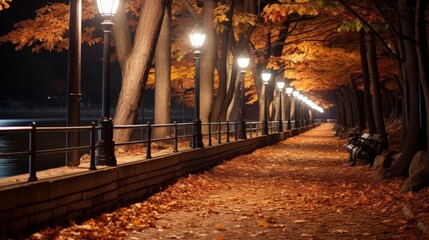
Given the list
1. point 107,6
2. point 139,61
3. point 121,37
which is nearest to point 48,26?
point 121,37

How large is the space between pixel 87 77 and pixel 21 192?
6285 inches

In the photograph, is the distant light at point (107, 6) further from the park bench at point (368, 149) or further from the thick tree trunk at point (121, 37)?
the park bench at point (368, 149)

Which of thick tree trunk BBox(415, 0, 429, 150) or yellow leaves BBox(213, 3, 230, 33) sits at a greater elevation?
yellow leaves BBox(213, 3, 230, 33)

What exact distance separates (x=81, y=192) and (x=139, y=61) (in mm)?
9711

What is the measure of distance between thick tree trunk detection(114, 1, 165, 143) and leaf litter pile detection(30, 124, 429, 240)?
10.2ft

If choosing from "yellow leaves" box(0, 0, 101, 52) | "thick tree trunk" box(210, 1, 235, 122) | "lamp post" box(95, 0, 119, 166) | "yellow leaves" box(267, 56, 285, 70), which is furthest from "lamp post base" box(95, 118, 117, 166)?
"yellow leaves" box(267, 56, 285, 70)

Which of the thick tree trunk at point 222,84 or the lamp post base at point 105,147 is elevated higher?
the thick tree trunk at point 222,84

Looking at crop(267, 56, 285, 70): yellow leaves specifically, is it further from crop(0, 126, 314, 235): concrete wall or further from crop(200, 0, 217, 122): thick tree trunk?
crop(0, 126, 314, 235): concrete wall

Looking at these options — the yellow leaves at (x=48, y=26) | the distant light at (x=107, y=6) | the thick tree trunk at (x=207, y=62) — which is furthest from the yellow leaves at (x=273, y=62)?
the distant light at (x=107, y=6)

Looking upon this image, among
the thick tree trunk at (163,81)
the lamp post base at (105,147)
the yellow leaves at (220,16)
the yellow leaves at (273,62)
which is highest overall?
the yellow leaves at (220,16)

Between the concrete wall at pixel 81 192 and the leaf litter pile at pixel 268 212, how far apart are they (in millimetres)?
241

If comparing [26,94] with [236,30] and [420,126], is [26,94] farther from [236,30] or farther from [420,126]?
[420,126]

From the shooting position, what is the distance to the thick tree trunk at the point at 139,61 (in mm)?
19906

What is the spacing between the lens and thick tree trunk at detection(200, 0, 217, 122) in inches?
1197
